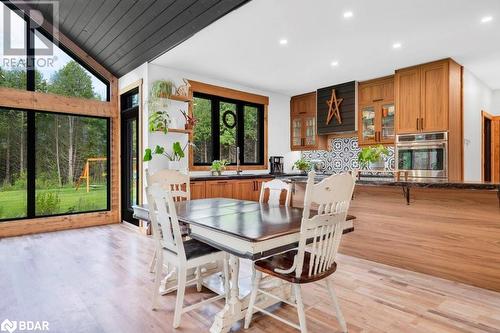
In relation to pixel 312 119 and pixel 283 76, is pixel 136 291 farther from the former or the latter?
pixel 312 119

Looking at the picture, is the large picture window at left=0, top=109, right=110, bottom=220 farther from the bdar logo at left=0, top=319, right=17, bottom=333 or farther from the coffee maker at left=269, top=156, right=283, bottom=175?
the coffee maker at left=269, top=156, right=283, bottom=175

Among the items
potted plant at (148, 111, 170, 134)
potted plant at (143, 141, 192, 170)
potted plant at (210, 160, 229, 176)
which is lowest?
potted plant at (210, 160, 229, 176)

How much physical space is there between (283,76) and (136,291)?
424 cm

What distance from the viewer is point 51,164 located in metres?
4.98

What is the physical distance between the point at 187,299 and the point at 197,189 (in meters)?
2.28

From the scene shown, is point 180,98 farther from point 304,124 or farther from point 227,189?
point 304,124

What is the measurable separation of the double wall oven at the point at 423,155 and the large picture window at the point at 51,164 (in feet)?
17.4

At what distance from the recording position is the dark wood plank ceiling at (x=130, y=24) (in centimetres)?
330

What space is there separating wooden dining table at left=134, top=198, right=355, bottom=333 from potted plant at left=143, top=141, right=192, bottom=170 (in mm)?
1924

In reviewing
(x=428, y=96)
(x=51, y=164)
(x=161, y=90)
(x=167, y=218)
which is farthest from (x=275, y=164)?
(x=167, y=218)

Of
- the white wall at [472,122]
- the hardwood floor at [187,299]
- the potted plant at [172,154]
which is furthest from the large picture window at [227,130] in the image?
the white wall at [472,122]

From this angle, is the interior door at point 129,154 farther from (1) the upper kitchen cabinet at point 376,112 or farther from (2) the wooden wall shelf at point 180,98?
(1) the upper kitchen cabinet at point 376,112

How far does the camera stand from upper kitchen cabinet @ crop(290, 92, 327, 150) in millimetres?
6430

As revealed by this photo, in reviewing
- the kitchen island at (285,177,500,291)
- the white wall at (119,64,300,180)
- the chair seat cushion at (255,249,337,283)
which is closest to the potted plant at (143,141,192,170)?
the white wall at (119,64,300,180)
